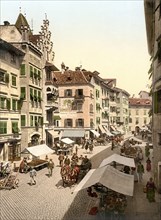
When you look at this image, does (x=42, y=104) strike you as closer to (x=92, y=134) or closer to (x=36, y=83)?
(x=36, y=83)

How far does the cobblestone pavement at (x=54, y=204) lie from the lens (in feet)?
→ 55.3

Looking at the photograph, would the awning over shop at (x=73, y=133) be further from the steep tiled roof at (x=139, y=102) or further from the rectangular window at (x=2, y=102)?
the steep tiled roof at (x=139, y=102)

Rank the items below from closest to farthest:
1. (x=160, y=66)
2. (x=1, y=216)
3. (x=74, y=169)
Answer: (x=1, y=216), (x=160, y=66), (x=74, y=169)

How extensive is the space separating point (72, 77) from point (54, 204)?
162ft

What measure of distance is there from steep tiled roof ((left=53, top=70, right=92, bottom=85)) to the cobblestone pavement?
42560 mm

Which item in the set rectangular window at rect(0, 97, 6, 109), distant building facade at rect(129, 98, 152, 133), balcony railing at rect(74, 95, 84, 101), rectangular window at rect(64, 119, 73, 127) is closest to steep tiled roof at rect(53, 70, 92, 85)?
balcony railing at rect(74, 95, 84, 101)

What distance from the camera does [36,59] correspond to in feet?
151

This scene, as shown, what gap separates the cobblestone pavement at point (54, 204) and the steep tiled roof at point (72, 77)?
140ft

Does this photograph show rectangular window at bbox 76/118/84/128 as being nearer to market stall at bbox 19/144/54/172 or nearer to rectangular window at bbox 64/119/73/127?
rectangular window at bbox 64/119/73/127

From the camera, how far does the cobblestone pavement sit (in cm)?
1684

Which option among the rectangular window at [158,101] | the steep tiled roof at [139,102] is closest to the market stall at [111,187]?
the rectangular window at [158,101]

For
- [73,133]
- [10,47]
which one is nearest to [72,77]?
[73,133]

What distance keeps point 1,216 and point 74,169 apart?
8461 mm

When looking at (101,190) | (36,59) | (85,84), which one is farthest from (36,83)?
(101,190)
